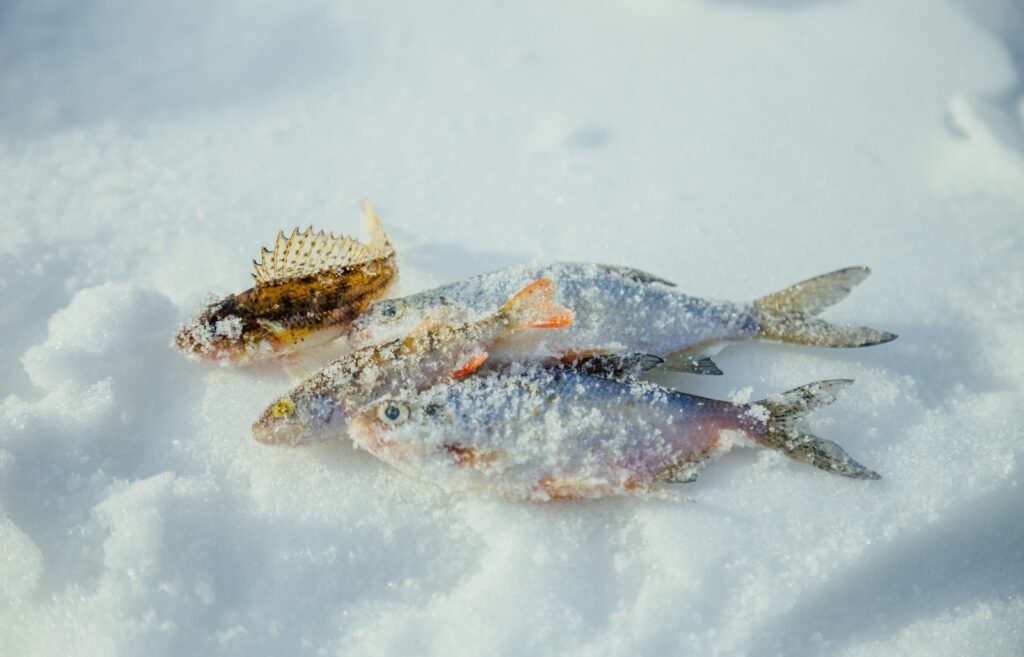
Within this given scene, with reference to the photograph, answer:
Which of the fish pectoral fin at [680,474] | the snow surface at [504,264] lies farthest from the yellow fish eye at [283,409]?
the fish pectoral fin at [680,474]

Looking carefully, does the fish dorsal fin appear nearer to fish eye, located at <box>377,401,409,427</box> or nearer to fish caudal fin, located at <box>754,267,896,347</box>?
fish eye, located at <box>377,401,409,427</box>

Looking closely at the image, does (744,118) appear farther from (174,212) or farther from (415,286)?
(174,212)

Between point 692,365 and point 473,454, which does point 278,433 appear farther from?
point 692,365

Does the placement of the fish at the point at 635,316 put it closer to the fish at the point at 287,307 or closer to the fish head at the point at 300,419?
the fish at the point at 287,307

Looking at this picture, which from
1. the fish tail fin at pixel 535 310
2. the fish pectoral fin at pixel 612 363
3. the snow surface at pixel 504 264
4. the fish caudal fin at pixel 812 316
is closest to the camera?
the snow surface at pixel 504 264

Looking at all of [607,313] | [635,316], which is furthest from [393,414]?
[635,316]

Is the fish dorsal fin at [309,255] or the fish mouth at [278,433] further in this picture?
the fish dorsal fin at [309,255]

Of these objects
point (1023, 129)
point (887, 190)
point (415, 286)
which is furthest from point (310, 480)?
point (1023, 129)
